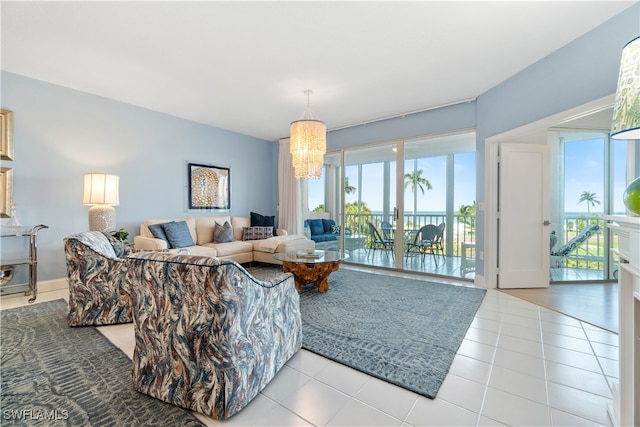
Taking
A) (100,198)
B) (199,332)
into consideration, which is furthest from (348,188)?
(199,332)

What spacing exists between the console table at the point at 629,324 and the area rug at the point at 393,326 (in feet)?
2.59

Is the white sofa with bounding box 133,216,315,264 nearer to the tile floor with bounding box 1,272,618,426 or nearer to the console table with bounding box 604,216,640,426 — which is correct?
the tile floor with bounding box 1,272,618,426

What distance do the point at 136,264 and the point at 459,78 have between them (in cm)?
375

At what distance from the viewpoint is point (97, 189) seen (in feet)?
11.3

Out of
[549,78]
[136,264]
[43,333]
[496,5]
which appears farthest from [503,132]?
[43,333]

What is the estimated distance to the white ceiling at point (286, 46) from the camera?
7.07 ft

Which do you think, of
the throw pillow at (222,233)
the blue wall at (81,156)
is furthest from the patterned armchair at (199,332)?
the throw pillow at (222,233)

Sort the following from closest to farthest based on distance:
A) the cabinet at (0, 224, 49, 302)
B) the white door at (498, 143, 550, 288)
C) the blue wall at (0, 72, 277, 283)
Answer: the cabinet at (0, 224, 49, 302) < the blue wall at (0, 72, 277, 283) < the white door at (498, 143, 550, 288)

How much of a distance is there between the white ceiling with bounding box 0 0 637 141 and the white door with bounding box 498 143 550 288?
1.09 metres

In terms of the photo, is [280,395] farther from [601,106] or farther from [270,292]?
[601,106]

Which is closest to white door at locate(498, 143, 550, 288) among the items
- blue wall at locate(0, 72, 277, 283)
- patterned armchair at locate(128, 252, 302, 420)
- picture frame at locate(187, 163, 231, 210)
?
patterned armchair at locate(128, 252, 302, 420)

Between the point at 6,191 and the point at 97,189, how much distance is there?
866mm

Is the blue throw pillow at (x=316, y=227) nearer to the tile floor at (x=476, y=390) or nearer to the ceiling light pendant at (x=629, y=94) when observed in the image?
the tile floor at (x=476, y=390)

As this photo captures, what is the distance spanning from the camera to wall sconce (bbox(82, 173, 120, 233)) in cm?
342
